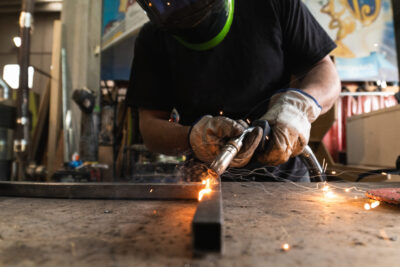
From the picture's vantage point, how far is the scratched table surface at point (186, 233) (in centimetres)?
41

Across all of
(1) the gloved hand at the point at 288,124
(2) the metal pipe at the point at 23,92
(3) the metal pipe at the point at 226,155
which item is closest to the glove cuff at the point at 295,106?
(1) the gloved hand at the point at 288,124

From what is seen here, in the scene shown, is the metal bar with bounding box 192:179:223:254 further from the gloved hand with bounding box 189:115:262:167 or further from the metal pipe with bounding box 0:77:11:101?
the metal pipe with bounding box 0:77:11:101

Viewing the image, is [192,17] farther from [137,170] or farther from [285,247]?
[137,170]

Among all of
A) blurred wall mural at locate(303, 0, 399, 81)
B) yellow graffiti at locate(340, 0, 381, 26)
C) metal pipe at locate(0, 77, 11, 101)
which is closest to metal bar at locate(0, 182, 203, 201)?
metal pipe at locate(0, 77, 11, 101)

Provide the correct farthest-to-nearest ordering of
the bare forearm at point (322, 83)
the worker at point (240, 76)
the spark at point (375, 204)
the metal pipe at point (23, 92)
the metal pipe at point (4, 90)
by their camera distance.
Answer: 1. the metal pipe at point (4, 90)
2. the metal pipe at point (23, 92)
3. the bare forearm at point (322, 83)
4. the worker at point (240, 76)
5. the spark at point (375, 204)

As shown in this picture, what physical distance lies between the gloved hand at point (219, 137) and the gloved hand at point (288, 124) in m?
0.11

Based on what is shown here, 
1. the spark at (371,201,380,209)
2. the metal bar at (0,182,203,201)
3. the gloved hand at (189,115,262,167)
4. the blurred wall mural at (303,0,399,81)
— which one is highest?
the blurred wall mural at (303,0,399,81)

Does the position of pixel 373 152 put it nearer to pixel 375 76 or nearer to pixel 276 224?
pixel 375 76

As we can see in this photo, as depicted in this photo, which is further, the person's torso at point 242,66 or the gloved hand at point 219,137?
the person's torso at point 242,66

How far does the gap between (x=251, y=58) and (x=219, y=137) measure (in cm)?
53

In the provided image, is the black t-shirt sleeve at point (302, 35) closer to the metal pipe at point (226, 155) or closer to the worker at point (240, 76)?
the worker at point (240, 76)

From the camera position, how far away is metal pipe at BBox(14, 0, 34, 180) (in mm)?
2609

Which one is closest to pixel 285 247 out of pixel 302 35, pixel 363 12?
pixel 302 35

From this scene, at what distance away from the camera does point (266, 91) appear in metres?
1.33
